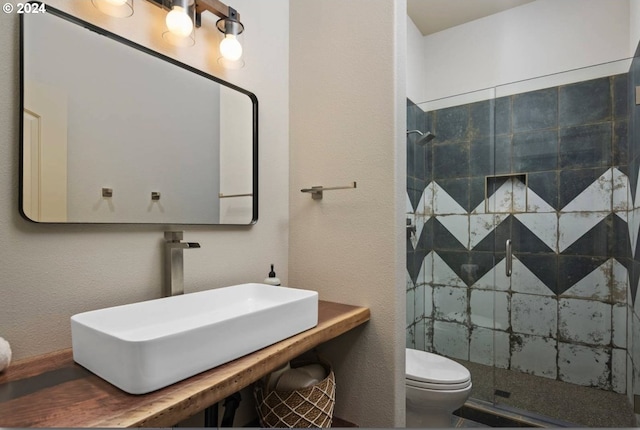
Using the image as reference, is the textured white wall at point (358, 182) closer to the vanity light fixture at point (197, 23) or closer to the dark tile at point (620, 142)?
the vanity light fixture at point (197, 23)

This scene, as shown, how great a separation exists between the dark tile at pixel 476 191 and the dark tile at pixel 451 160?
0.07 m

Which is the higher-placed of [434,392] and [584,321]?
[584,321]

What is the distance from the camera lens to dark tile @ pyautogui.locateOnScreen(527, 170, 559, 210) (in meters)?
2.27

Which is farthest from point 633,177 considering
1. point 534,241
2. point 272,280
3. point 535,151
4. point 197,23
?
point 197,23

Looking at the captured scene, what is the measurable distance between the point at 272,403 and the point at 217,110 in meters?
1.10

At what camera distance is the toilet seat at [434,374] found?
1.68 meters

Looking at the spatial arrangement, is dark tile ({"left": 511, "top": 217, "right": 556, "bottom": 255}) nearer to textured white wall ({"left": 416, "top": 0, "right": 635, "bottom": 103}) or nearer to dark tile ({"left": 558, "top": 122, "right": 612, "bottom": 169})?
dark tile ({"left": 558, "top": 122, "right": 612, "bottom": 169})

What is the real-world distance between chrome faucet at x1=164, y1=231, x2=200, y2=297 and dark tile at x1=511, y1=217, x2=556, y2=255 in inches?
85.5

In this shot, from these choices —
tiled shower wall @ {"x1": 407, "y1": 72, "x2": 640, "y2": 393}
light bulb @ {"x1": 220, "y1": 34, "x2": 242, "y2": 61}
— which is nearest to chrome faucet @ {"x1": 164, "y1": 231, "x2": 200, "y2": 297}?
light bulb @ {"x1": 220, "y1": 34, "x2": 242, "y2": 61}

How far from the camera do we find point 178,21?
1100mm

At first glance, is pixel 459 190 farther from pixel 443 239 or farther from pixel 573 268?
pixel 573 268

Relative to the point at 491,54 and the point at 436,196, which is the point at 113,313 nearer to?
the point at 436,196

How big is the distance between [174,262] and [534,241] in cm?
230

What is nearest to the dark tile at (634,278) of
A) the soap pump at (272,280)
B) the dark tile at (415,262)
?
the dark tile at (415,262)
